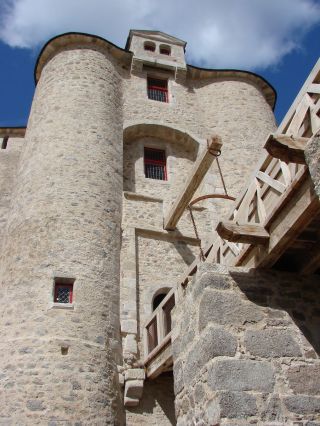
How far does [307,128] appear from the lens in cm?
482

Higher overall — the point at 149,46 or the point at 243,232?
the point at 149,46

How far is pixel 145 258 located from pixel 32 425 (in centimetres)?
461

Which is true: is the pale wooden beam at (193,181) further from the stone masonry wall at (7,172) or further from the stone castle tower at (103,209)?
the stone masonry wall at (7,172)

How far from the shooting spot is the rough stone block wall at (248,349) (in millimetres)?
4266

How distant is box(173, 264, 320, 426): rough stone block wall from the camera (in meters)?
4.27

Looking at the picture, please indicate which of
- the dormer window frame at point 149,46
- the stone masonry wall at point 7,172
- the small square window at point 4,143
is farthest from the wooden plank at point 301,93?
the dormer window frame at point 149,46

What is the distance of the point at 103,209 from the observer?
11008 millimetres

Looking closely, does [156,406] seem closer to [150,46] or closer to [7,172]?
[7,172]

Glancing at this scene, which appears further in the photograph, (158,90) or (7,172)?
(158,90)

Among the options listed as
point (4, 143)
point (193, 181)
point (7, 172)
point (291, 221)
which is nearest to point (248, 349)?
point (291, 221)

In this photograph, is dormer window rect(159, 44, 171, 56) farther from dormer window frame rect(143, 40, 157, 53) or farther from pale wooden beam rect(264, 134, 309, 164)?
pale wooden beam rect(264, 134, 309, 164)

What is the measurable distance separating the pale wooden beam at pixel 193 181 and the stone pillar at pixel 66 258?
4.40 ft

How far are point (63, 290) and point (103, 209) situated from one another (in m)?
2.36

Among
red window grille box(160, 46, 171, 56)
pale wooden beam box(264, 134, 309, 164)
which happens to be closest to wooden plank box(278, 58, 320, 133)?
pale wooden beam box(264, 134, 309, 164)
